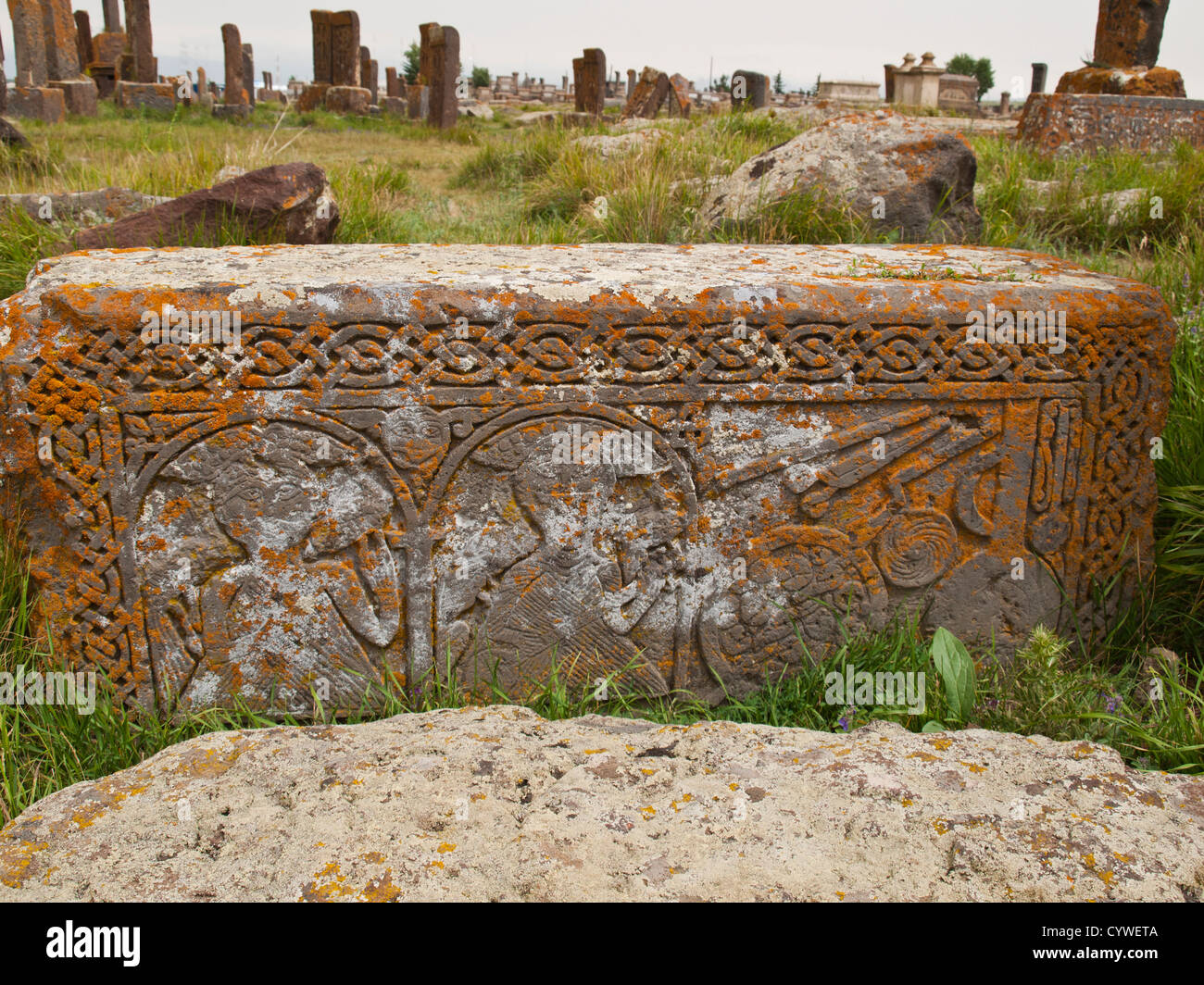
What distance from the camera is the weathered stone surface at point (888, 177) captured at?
530cm

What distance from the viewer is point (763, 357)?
2.80 m

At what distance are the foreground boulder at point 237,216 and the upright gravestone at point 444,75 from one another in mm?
13251

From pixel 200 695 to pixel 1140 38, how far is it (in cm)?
1295

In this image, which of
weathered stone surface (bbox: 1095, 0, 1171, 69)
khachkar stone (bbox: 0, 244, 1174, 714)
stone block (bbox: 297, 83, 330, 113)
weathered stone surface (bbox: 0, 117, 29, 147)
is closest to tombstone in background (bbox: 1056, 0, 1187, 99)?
weathered stone surface (bbox: 1095, 0, 1171, 69)

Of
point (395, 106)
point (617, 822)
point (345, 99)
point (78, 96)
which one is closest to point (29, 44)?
point (78, 96)

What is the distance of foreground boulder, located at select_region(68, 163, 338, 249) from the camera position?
4.50 meters

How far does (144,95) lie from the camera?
790 inches

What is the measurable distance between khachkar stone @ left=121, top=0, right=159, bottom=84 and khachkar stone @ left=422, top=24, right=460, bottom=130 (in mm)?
8217

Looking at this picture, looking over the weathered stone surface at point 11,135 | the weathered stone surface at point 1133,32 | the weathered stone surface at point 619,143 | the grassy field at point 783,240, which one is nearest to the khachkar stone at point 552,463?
the grassy field at point 783,240

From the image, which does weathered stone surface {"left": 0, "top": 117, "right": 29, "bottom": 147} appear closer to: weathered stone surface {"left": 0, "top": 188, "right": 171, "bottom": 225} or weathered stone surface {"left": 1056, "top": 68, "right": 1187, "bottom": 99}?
weathered stone surface {"left": 0, "top": 188, "right": 171, "bottom": 225}

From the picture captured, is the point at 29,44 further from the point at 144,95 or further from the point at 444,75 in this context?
the point at 444,75

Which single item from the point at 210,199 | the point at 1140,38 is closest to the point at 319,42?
the point at 1140,38

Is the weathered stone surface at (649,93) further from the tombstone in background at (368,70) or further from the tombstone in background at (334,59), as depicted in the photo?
the tombstone in background at (368,70)

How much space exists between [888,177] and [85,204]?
14.3 ft
